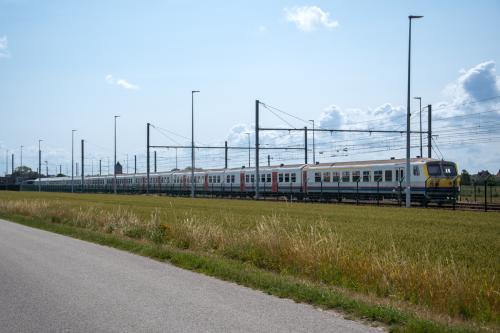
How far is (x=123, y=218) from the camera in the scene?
71.0 feet

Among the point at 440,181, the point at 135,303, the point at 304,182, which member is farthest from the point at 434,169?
the point at 135,303

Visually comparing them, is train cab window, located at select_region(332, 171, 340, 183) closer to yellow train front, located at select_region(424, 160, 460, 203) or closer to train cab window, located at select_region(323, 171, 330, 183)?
train cab window, located at select_region(323, 171, 330, 183)

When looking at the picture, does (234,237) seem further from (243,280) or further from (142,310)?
(142,310)

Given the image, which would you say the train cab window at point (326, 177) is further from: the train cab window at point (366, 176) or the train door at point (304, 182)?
the train cab window at point (366, 176)

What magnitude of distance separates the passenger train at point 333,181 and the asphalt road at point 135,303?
30613 millimetres

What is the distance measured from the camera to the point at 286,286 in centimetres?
957

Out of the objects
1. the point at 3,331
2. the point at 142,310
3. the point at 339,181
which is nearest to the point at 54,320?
the point at 3,331

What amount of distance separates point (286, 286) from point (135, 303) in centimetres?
261

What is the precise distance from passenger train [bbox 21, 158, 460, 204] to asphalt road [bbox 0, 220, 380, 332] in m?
30.6

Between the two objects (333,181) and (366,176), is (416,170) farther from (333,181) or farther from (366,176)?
(333,181)

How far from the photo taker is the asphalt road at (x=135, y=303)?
7.00 m

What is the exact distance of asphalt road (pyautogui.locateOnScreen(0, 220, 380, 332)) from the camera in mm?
7000

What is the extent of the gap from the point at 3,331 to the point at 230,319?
8.94 ft

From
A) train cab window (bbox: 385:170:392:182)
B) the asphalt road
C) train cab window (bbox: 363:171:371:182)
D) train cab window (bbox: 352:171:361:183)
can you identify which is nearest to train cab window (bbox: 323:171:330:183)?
train cab window (bbox: 352:171:361:183)
